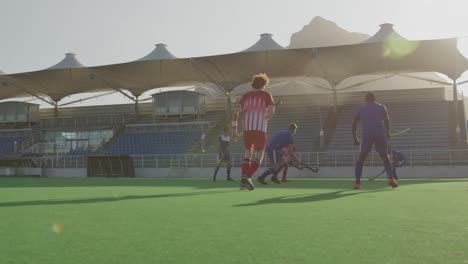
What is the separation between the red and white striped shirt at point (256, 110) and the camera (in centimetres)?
797

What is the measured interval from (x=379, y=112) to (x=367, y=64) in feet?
77.9

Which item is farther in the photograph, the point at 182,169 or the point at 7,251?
the point at 182,169

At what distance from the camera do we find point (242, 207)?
5285mm

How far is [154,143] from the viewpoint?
102 feet

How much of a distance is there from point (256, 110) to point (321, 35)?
151512mm

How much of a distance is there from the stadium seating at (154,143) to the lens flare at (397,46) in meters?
12.1

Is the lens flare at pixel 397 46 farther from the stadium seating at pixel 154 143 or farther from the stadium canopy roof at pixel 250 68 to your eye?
the stadium seating at pixel 154 143

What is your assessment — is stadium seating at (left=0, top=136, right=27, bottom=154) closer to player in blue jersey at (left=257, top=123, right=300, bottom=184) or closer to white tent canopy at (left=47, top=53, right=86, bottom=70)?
white tent canopy at (left=47, top=53, right=86, bottom=70)

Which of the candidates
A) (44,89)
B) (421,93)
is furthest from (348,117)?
(44,89)

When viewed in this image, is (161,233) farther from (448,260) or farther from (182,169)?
(182,169)

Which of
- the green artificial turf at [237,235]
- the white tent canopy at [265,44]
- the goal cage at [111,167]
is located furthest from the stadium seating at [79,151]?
the green artificial turf at [237,235]

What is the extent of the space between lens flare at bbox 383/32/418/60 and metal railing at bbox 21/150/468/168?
8245mm

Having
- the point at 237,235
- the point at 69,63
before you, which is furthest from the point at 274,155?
the point at 69,63

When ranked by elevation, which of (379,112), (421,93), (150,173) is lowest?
(150,173)
